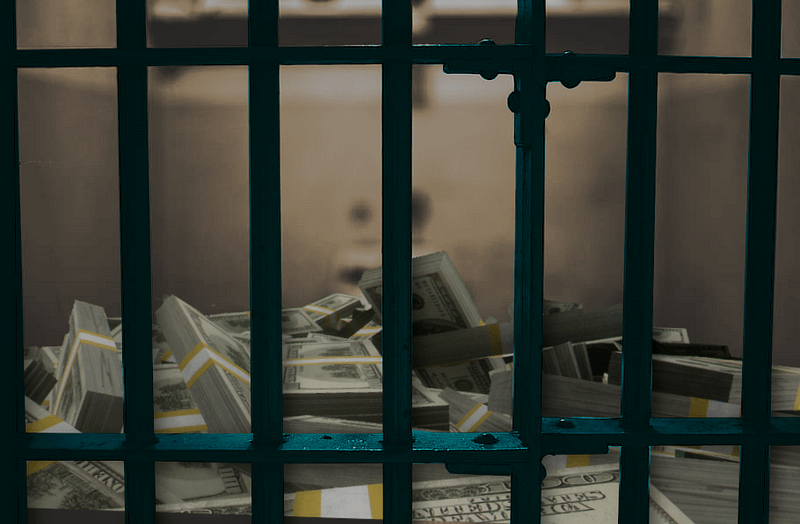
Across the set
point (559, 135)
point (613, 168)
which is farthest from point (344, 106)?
point (613, 168)

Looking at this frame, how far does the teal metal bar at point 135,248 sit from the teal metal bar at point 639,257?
97 cm

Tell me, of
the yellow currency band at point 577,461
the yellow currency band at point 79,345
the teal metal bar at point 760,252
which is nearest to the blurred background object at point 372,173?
the yellow currency band at point 79,345

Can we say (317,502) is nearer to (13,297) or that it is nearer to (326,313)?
(13,297)

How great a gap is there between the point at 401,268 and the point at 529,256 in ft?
0.83

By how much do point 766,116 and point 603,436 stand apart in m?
0.75

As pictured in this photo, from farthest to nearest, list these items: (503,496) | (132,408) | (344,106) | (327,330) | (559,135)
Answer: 1. (327,330)
2. (559,135)
3. (344,106)
4. (503,496)
5. (132,408)

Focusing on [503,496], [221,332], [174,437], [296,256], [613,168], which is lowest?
[503,496]

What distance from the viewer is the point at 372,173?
112 cm

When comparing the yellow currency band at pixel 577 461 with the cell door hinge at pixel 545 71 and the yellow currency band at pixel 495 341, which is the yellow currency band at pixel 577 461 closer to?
the yellow currency band at pixel 495 341

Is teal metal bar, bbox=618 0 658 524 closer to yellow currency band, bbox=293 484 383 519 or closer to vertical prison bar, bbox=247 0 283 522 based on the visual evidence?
yellow currency band, bbox=293 484 383 519

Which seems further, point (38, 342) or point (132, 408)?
point (38, 342)

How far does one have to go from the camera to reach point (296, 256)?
1.32 m

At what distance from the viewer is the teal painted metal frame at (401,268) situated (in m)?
0.87

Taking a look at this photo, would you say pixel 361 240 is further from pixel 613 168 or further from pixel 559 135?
pixel 613 168
